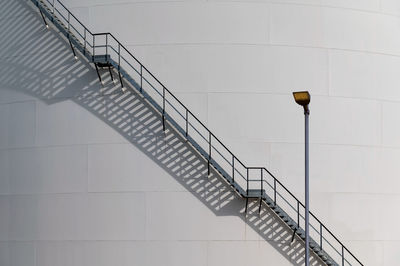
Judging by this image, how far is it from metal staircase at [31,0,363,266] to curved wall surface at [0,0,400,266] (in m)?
0.25

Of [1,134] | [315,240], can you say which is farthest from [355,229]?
[1,134]

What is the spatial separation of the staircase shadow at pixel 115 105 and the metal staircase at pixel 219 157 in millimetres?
202

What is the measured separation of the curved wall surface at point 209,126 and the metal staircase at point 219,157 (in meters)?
0.25

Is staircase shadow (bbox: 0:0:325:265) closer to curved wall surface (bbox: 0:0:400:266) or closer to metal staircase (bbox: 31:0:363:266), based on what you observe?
curved wall surface (bbox: 0:0:400:266)

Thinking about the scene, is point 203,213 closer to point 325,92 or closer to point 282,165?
point 282,165

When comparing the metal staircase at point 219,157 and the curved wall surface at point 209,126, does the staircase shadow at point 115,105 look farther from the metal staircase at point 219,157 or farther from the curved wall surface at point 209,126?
the metal staircase at point 219,157

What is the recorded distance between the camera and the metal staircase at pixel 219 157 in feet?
59.3

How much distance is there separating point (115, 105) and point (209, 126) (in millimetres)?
2477

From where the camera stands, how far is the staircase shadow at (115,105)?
59.7ft

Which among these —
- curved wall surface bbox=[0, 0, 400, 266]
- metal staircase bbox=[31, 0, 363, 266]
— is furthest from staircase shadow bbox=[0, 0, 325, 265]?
metal staircase bbox=[31, 0, 363, 266]

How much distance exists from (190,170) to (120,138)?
198 centimetres

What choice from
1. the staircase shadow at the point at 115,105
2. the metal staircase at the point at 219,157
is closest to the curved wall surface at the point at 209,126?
the staircase shadow at the point at 115,105

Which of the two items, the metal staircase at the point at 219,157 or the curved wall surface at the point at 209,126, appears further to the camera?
the curved wall surface at the point at 209,126

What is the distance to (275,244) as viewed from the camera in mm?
18203
